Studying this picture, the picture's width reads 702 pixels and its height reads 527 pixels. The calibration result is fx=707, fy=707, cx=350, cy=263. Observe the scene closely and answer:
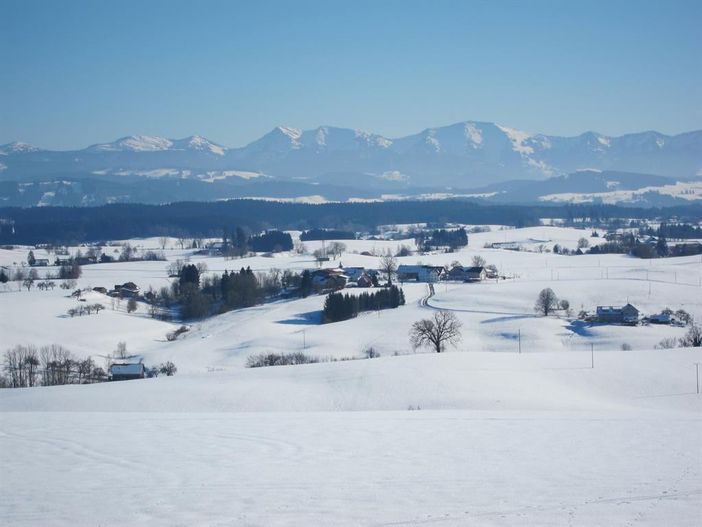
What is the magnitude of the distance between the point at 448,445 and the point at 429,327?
732 inches

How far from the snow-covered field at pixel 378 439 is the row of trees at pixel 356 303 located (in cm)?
682

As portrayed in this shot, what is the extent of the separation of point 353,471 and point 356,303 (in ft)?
105

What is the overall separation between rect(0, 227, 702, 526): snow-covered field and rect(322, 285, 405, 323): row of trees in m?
6.82

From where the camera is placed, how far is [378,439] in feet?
36.6

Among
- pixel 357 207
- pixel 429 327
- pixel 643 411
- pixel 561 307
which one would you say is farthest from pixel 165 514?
pixel 357 207

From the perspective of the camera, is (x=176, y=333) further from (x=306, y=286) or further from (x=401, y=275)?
(x=401, y=275)

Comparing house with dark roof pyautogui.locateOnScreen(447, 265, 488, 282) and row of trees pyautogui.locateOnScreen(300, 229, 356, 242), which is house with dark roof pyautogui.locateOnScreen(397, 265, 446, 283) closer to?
house with dark roof pyautogui.locateOnScreen(447, 265, 488, 282)

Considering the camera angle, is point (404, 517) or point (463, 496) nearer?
point (404, 517)

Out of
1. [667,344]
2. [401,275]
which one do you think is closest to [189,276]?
[401,275]

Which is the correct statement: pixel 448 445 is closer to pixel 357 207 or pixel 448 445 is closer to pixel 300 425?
pixel 300 425

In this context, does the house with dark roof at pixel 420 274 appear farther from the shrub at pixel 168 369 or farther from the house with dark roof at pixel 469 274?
the shrub at pixel 168 369

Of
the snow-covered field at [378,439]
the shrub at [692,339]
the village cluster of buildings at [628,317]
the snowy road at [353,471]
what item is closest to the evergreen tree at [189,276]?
the snow-covered field at [378,439]

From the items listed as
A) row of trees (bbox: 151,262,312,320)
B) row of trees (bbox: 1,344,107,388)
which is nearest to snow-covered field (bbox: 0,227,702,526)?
row of trees (bbox: 1,344,107,388)

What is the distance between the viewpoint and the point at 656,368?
20422 mm
